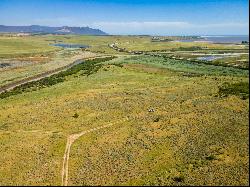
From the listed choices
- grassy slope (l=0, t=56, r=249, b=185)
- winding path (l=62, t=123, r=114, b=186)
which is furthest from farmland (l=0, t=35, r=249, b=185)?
winding path (l=62, t=123, r=114, b=186)

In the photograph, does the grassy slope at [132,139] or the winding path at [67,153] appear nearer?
the grassy slope at [132,139]

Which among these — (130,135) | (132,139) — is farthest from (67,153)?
(130,135)

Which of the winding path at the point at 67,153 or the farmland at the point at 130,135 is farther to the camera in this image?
the winding path at the point at 67,153

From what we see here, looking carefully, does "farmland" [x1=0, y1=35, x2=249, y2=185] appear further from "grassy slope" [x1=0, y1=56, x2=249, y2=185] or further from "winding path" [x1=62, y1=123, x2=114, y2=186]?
"winding path" [x1=62, y1=123, x2=114, y2=186]

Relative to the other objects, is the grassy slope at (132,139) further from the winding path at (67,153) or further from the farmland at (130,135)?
the winding path at (67,153)

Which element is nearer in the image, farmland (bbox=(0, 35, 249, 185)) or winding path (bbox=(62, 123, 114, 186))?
farmland (bbox=(0, 35, 249, 185))

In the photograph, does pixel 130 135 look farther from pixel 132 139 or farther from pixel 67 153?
pixel 67 153

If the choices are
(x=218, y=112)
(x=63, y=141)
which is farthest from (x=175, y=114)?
(x=63, y=141)

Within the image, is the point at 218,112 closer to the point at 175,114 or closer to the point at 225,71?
the point at 175,114

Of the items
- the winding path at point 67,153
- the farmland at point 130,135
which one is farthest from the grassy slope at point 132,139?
the winding path at point 67,153
